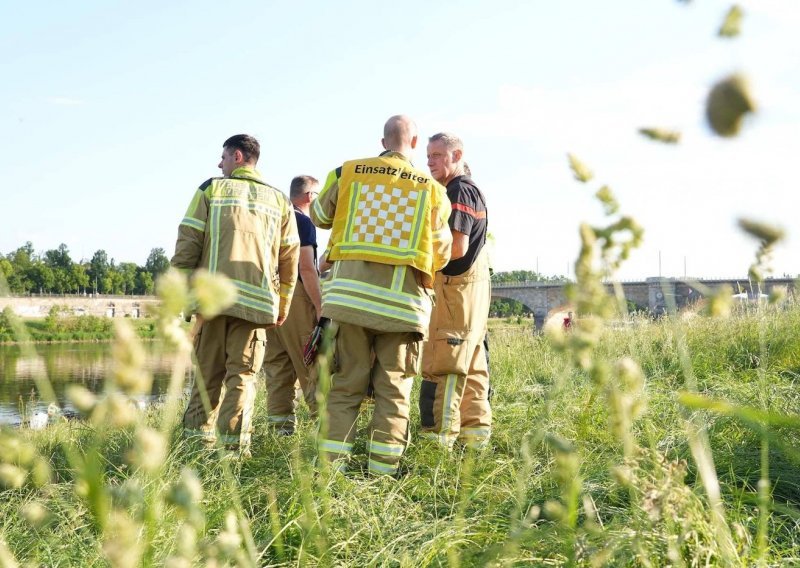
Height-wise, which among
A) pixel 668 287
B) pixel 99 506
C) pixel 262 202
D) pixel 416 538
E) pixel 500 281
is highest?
pixel 500 281

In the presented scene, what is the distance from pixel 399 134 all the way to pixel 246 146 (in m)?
1.23

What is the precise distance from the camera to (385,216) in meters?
3.90

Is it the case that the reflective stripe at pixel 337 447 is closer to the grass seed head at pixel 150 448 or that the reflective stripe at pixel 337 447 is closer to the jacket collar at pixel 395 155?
the jacket collar at pixel 395 155

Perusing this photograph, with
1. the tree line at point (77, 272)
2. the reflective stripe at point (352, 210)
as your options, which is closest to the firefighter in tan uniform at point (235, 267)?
the reflective stripe at point (352, 210)

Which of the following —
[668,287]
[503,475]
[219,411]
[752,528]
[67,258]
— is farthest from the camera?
[67,258]

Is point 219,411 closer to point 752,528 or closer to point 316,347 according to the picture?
point 316,347

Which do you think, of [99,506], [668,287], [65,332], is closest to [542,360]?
[668,287]

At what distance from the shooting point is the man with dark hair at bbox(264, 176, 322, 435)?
5.52 meters

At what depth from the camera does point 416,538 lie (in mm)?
2307

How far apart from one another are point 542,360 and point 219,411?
462 centimetres

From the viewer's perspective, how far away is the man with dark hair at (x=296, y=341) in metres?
5.52

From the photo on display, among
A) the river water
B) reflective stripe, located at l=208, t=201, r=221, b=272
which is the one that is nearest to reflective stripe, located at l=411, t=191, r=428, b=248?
reflective stripe, located at l=208, t=201, r=221, b=272

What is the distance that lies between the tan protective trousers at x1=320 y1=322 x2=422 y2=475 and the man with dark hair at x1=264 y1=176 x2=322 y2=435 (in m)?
1.55

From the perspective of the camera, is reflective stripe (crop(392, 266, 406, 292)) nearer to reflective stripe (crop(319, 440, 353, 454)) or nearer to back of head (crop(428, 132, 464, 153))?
reflective stripe (crop(319, 440, 353, 454))
